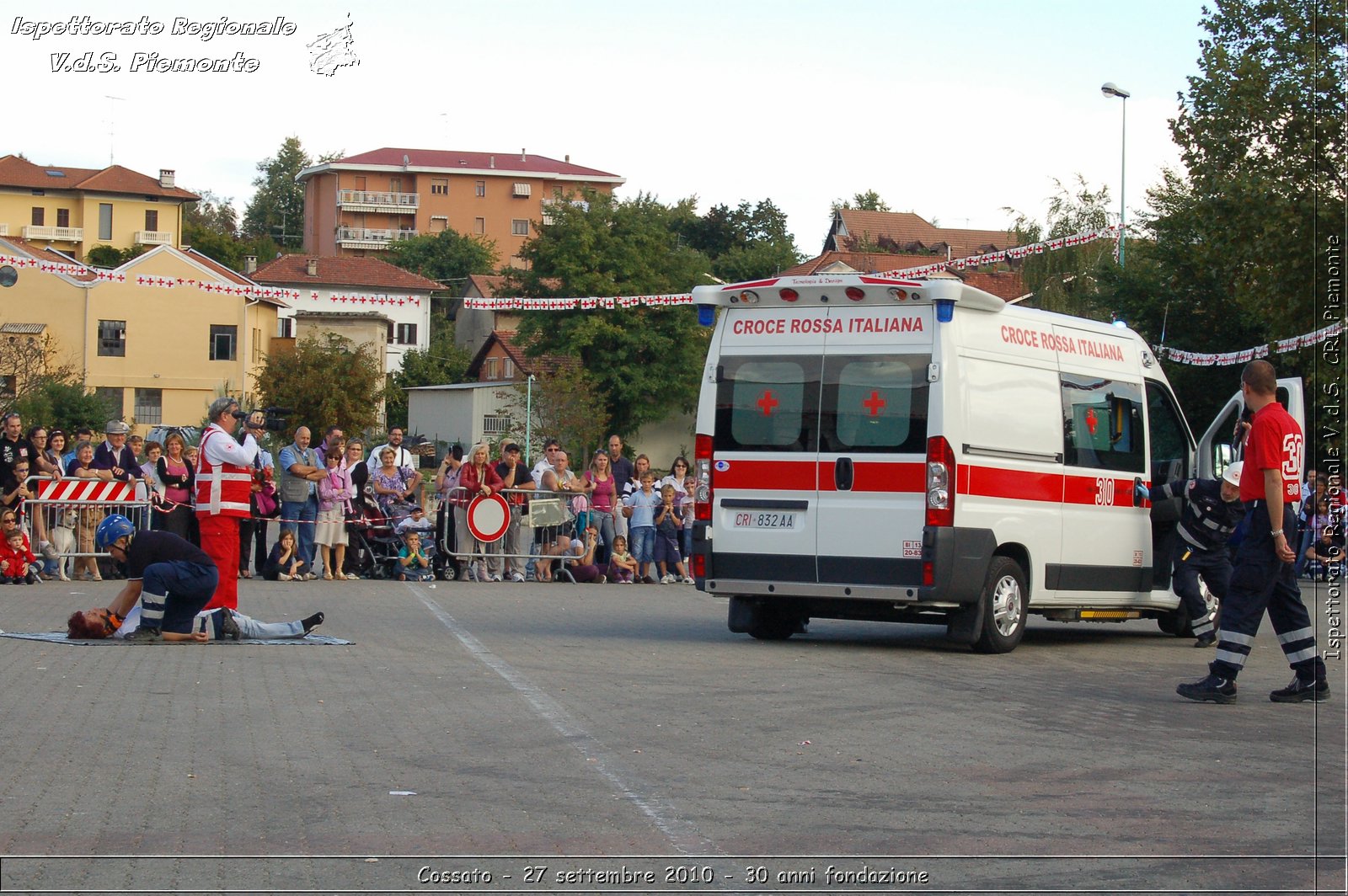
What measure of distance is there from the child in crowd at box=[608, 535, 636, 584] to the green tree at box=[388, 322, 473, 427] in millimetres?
67746

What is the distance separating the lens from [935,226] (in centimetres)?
11275

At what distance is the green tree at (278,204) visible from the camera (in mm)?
143125

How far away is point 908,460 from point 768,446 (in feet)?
4.24

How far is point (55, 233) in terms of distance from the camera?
103 meters

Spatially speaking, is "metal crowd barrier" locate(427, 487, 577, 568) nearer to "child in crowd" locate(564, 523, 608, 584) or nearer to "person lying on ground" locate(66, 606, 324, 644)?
"child in crowd" locate(564, 523, 608, 584)

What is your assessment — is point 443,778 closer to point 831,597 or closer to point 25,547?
A: point 831,597

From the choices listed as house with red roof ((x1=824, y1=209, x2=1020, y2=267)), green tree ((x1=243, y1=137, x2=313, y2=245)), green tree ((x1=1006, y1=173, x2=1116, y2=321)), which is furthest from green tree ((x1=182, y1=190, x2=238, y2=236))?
green tree ((x1=1006, y1=173, x2=1116, y2=321))

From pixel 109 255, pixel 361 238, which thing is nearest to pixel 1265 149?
pixel 109 255

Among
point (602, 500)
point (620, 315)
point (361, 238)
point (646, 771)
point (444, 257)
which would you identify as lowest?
point (646, 771)

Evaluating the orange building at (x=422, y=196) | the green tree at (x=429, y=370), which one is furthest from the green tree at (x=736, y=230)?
the orange building at (x=422, y=196)

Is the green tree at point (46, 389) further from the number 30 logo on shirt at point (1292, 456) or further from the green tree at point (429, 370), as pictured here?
the number 30 logo on shirt at point (1292, 456)

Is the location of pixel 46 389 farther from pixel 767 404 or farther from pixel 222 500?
pixel 767 404

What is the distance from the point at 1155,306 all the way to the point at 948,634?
34406 millimetres

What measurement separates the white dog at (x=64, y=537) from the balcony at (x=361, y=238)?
10817cm
